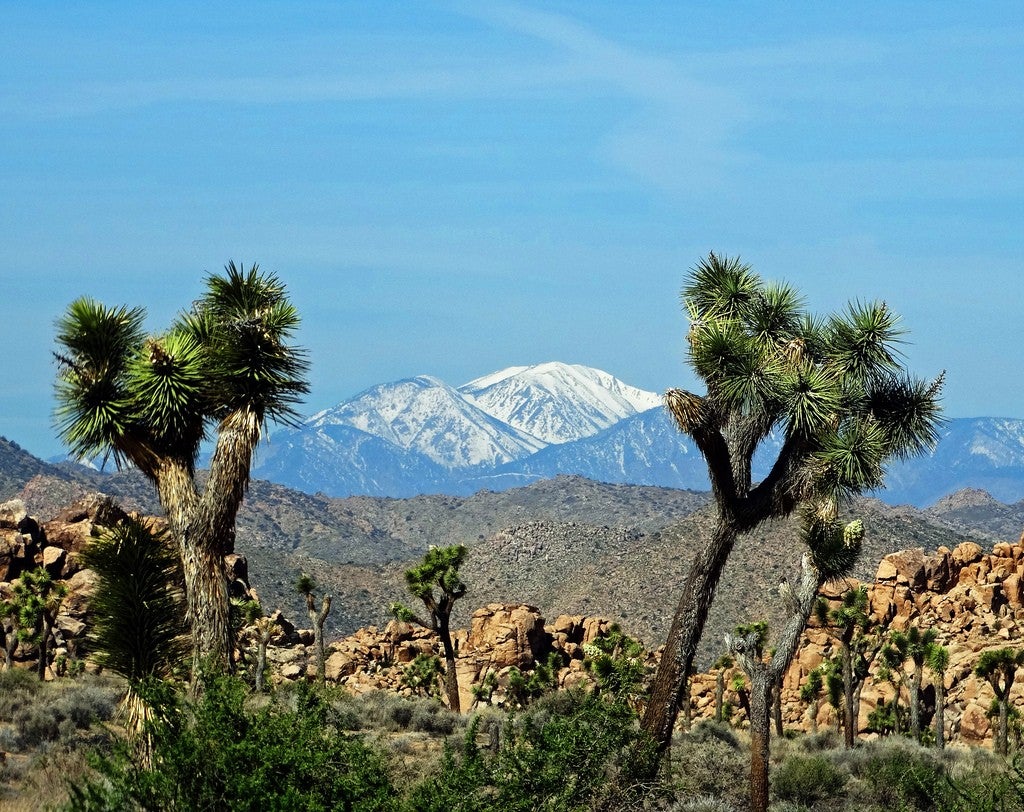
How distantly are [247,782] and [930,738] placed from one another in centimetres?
3593

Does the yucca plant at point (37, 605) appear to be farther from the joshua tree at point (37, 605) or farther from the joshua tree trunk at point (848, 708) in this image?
the joshua tree trunk at point (848, 708)

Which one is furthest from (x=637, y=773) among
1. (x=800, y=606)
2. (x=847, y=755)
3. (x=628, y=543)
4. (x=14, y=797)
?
(x=628, y=543)

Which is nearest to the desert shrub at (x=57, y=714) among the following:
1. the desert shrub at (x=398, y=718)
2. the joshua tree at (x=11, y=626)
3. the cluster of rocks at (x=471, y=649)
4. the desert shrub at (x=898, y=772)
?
the desert shrub at (x=398, y=718)

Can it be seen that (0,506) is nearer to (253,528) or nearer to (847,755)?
(847,755)

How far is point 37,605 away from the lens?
41.7m

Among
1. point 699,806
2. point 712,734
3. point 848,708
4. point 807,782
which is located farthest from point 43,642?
point 699,806

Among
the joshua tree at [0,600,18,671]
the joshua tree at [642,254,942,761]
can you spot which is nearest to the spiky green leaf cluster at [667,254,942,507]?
the joshua tree at [642,254,942,761]

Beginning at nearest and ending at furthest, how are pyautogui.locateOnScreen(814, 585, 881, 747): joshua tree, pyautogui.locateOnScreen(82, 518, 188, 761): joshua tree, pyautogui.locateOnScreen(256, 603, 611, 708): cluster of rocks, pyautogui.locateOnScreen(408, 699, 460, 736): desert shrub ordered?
pyautogui.locateOnScreen(82, 518, 188, 761): joshua tree
pyautogui.locateOnScreen(408, 699, 460, 736): desert shrub
pyautogui.locateOnScreen(814, 585, 881, 747): joshua tree
pyautogui.locateOnScreen(256, 603, 611, 708): cluster of rocks

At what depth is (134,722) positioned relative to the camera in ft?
45.5

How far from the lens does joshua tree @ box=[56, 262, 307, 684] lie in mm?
14852

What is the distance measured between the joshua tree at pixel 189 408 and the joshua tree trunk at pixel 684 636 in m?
6.66

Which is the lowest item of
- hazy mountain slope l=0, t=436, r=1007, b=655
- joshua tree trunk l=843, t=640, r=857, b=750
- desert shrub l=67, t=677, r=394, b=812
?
desert shrub l=67, t=677, r=394, b=812

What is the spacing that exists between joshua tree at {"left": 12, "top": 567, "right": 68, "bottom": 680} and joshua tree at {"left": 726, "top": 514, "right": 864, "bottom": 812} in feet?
86.3

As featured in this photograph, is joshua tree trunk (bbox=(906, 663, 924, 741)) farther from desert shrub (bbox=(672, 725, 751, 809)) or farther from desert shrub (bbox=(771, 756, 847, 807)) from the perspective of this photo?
desert shrub (bbox=(771, 756, 847, 807))
